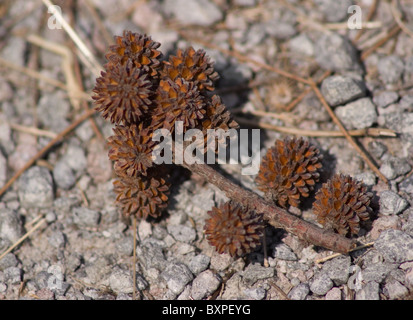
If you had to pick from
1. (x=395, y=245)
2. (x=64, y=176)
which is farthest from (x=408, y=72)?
(x=64, y=176)

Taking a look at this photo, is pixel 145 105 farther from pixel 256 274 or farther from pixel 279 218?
pixel 256 274

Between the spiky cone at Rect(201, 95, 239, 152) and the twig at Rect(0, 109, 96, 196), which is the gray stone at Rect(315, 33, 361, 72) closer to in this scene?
the spiky cone at Rect(201, 95, 239, 152)

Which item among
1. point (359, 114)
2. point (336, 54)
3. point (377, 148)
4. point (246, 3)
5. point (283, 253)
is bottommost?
point (283, 253)

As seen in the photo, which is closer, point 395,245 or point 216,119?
point 395,245

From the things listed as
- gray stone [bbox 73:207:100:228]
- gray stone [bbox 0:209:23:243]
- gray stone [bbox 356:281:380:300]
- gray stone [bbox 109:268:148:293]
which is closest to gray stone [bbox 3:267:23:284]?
gray stone [bbox 0:209:23:243]

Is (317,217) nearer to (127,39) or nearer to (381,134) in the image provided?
(381,134)

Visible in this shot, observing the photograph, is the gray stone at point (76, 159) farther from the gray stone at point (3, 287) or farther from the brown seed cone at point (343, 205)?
the brown seed cone at point (343, 205)
